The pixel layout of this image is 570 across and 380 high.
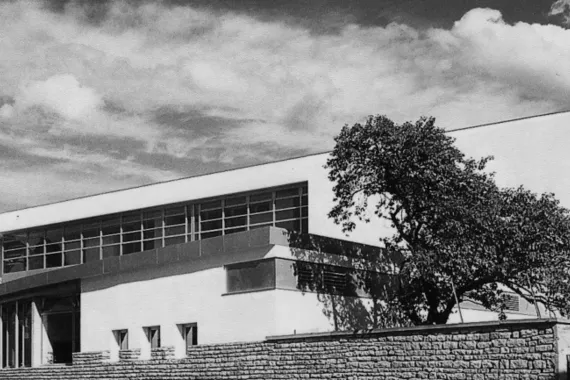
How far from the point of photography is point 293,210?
123 ft

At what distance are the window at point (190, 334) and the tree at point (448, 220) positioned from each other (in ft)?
18.9

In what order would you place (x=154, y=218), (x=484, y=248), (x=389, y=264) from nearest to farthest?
(x=484, y=248), (x=389, y=264), (x=154, y=218)

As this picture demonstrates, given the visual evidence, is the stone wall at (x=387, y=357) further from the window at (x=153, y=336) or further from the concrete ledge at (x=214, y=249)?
the concrete ledge at (x=214, y=249)

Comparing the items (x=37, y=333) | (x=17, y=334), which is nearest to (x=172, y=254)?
(x=37, y=333)

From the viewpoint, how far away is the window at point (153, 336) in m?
28.4

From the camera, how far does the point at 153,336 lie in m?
28.6

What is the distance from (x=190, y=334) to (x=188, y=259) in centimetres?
226

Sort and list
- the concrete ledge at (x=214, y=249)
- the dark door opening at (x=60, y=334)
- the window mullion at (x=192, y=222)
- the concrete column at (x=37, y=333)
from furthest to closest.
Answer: the window mullion at (x=192, y=222), the concrete column at (x=37, y=333), the dark door opening at (x=60, y=334), the concrete ledge at (x=214, y=249)

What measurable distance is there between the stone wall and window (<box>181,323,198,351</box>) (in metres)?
0.53

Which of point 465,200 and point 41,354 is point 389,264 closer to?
point 465,200

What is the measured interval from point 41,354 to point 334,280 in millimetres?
13145

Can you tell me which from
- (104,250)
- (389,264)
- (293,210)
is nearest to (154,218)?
(104,250)

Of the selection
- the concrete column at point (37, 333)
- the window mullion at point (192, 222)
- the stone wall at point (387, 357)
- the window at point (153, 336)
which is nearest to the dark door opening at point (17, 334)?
the concrete column at point (37, 333)

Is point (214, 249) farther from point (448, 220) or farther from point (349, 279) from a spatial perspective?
point (448, 220)
